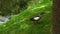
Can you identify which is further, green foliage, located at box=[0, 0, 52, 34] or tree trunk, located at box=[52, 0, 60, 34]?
green foliage, located at box=[0, 0, 52, 34]

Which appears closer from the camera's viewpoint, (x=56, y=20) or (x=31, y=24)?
(x=56, y=20)

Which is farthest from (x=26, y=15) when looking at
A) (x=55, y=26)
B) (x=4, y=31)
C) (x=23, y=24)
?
(x=55, y=26)

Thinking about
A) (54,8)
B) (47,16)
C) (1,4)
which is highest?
(54,8)

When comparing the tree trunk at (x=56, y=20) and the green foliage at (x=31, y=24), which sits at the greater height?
the tree trunk at (x=56, y=20)

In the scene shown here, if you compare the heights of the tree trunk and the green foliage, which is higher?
the tree trunk

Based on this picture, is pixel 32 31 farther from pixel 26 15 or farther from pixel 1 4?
pixel 1 4

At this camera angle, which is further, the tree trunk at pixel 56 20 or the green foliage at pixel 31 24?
the green foliage at pixel 31 24

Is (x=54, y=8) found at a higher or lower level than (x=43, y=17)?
higher

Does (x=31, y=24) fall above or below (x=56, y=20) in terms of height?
below
